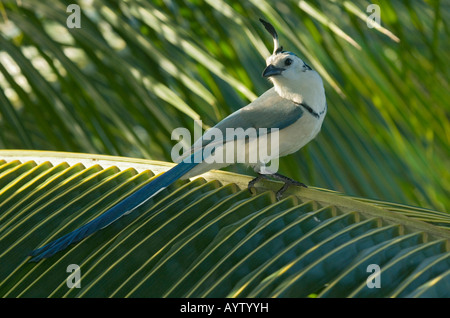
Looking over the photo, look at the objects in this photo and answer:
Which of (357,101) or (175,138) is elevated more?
(357,101)

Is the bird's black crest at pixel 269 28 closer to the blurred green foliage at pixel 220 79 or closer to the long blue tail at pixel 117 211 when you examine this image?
the blurred green foliage at pixel 220 79

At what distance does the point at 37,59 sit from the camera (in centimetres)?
282

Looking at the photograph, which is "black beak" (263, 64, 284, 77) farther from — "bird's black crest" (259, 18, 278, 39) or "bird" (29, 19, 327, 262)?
"bird's black crest" (259, 18, 278, 39)

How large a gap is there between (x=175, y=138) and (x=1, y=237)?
25.2 inches

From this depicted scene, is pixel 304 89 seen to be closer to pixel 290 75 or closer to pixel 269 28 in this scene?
pixel 290 75

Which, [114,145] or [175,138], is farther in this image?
[114,145]

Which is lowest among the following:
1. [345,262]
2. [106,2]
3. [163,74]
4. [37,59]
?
[345,262]

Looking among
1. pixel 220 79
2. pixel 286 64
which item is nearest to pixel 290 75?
pixel 286 64

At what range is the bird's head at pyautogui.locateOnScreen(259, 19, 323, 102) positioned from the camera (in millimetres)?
1930

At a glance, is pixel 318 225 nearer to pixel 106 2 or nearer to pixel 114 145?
pixel 114 145

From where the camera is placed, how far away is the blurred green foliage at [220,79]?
6.44 ft

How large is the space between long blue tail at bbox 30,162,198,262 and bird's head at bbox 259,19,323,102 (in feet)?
1.44
